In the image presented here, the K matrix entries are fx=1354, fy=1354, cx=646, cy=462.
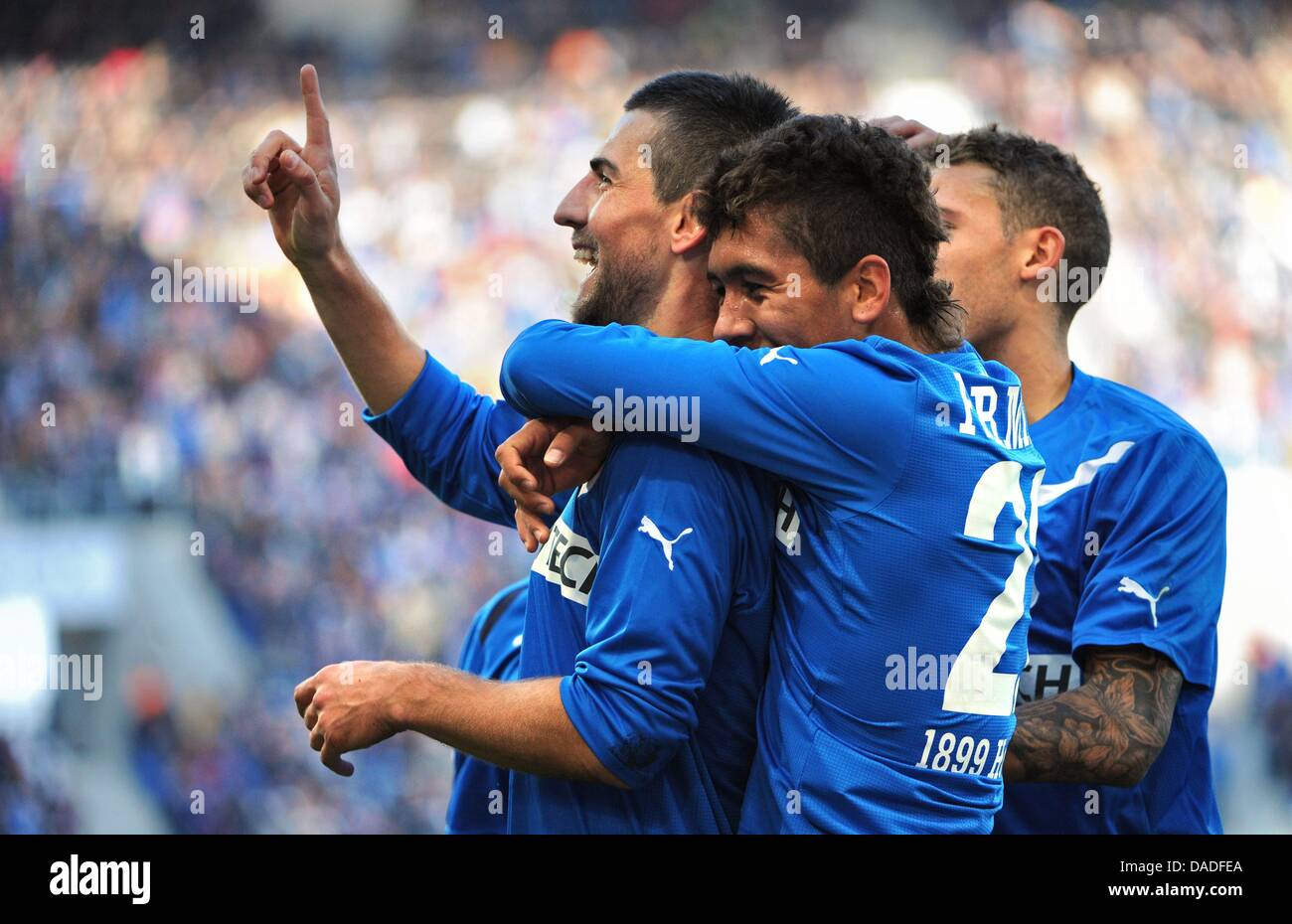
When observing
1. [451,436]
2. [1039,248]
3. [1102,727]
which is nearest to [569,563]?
[451,436]

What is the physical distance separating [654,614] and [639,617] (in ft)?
0.06

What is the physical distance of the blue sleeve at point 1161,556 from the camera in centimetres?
212

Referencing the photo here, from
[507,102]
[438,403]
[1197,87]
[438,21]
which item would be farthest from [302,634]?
[1197,87]

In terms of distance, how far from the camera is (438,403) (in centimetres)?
243

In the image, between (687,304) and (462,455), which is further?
(462,455)

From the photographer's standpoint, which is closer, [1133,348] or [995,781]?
[995,781]

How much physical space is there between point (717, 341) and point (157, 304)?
8.49 meters

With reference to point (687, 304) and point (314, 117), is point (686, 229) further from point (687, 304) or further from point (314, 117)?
point (314, 117)

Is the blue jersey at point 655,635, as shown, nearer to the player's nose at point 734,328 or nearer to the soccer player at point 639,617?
the soccer player at point 639,617

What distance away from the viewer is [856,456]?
1.57 meters

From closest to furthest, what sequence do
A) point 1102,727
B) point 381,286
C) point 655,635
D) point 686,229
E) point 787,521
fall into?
point 655,635 < point 787,521 < point 686,229 < point 1102,727 < point 381,286

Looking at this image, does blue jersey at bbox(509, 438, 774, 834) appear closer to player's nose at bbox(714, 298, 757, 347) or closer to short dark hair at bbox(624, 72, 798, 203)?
player's nose at bbox(714, 298, 757, 347)

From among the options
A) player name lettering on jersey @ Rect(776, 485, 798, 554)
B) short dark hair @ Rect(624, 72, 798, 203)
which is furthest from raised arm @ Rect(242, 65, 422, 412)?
player name lettering on jersey @ Rect(776, 485, 798, 554)
